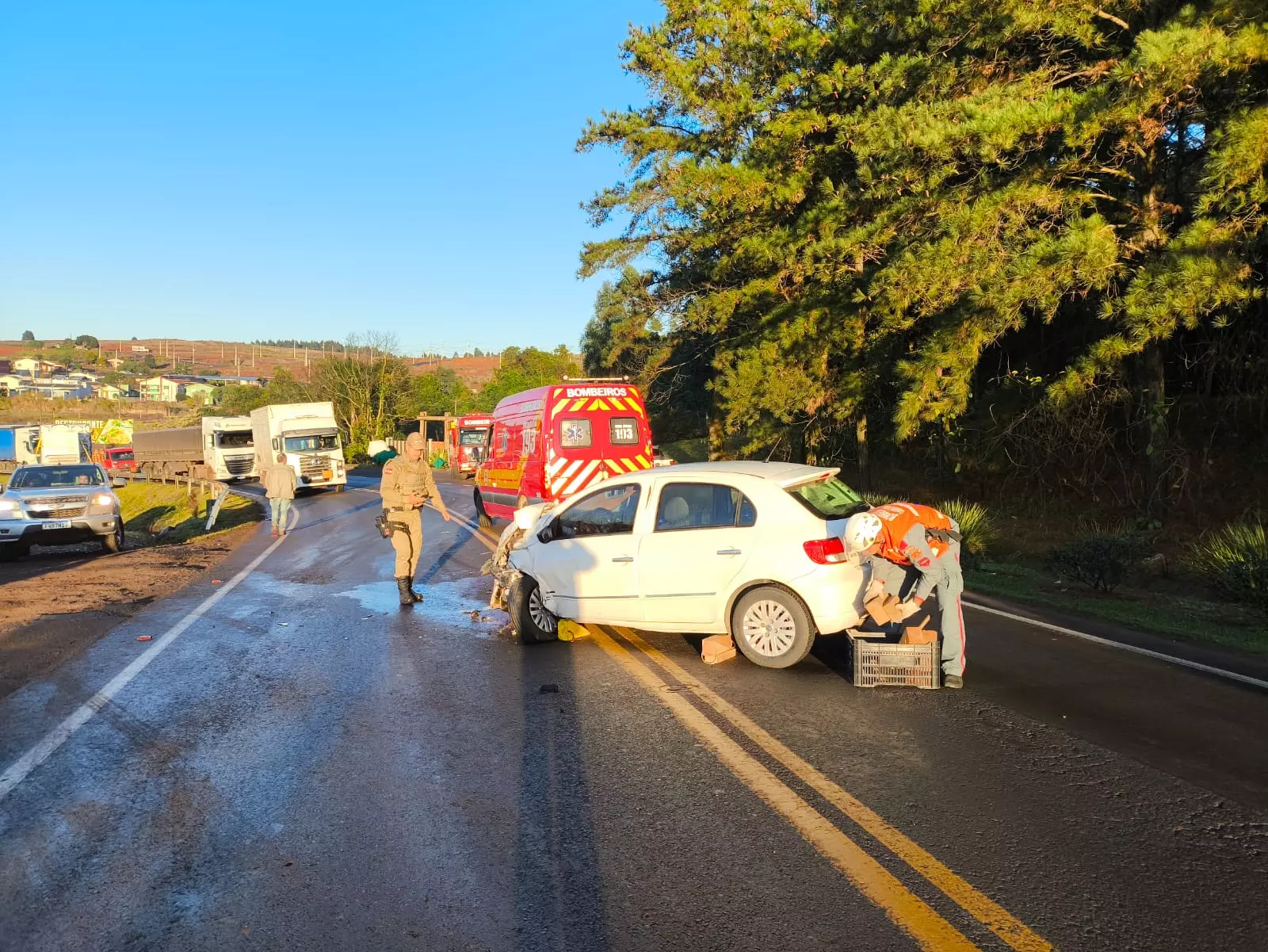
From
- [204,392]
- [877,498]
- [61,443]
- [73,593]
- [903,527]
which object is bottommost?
[73,593]

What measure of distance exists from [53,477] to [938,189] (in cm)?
1697

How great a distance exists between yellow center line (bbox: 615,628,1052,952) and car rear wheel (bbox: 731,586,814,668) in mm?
888

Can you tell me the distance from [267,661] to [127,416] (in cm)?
10050

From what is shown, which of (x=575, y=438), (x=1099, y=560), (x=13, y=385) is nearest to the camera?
(x=1099, y=560)

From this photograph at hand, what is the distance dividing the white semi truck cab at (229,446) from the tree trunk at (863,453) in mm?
29512

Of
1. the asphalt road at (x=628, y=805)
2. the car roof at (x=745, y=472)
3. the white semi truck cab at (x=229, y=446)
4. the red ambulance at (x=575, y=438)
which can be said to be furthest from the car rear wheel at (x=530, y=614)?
the white semi truck cab at (x=229, y=446)

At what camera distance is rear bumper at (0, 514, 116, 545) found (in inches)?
634

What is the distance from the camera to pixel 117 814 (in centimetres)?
454

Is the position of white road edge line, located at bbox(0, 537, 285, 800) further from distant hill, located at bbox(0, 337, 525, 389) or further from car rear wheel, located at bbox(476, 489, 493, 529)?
distant hill, located at bbox(0, 337, 525, 389)

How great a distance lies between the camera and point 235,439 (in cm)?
4181

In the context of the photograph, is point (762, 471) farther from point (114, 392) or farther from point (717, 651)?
point (114, 392)

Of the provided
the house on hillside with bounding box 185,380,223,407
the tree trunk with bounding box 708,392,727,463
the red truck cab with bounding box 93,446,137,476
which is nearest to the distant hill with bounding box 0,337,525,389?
the house on hillside with bounding box 185,380,223,407

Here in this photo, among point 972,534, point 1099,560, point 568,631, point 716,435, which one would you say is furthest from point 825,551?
point 716,435

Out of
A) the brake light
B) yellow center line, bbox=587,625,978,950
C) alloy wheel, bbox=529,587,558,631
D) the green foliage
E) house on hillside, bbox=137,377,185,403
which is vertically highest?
house on hillside, bbox=137,377,185,403
